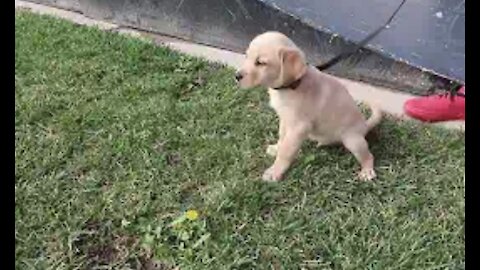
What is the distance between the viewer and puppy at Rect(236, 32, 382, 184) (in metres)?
2.73

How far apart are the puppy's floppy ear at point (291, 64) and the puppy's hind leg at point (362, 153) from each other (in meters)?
0.39

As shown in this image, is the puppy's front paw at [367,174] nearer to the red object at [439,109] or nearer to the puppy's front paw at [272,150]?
the puppy's front paw at [272,150]

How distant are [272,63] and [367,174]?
2.13 feet

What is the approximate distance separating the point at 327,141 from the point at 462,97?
37.3 inches

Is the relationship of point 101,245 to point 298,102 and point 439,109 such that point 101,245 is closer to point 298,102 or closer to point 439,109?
point 298,102

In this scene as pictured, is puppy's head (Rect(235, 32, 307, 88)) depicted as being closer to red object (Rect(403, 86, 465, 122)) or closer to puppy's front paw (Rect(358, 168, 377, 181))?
puppy's front paw (Rect(358, 168, 377, 181))

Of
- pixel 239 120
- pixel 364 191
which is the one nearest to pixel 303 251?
pixel 364 191

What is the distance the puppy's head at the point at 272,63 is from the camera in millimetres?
2713

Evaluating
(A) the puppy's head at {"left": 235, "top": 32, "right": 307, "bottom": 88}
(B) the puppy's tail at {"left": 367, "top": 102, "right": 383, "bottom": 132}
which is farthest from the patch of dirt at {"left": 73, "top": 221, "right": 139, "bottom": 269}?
(B) the puppy's tail at {"left": 367, "top": 102, "right": 383, "bottom": 132}

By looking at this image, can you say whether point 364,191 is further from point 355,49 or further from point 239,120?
point 355,49

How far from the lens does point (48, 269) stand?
2.45 metres

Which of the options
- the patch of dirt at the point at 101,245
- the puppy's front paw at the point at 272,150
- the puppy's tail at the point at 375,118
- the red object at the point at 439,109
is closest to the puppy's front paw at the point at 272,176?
the puppy's front paw at the point at 272,150

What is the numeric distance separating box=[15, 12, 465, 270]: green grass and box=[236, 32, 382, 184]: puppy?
11 cm

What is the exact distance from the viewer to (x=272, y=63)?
2715 millimetres
